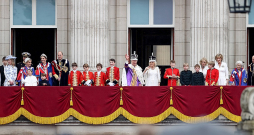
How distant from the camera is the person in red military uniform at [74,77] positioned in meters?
27.0

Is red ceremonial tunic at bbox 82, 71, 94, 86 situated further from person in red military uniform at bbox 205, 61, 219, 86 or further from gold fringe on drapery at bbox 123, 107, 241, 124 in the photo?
person in red military uniform at bbox 205, 61, 219, 86

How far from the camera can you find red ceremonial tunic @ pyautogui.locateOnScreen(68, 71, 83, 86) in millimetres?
27016

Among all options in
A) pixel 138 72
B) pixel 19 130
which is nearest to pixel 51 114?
pixel 19 130

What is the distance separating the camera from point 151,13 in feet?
101

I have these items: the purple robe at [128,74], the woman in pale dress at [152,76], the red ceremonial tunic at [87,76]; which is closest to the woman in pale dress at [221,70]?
the woman in pale dress at [152,76]

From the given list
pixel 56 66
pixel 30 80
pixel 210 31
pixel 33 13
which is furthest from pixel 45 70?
pixel 210 31

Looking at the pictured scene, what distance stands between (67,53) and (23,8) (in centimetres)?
292

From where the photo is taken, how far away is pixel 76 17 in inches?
1166

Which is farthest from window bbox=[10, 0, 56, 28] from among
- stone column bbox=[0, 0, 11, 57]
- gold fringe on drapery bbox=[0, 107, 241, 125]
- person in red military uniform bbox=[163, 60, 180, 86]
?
gold fringe on drapery bbox=[0, 107, 241, 125]

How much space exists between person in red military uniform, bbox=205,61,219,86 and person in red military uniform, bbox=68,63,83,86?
5087 millimetres

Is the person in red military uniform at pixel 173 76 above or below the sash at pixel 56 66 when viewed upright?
below

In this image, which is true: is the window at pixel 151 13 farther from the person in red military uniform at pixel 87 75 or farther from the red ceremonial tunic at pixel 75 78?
the red ceremonial tunic at pixel 75 78

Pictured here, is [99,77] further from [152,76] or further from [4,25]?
[4,25]

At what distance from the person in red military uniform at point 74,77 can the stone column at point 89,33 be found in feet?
6.87
